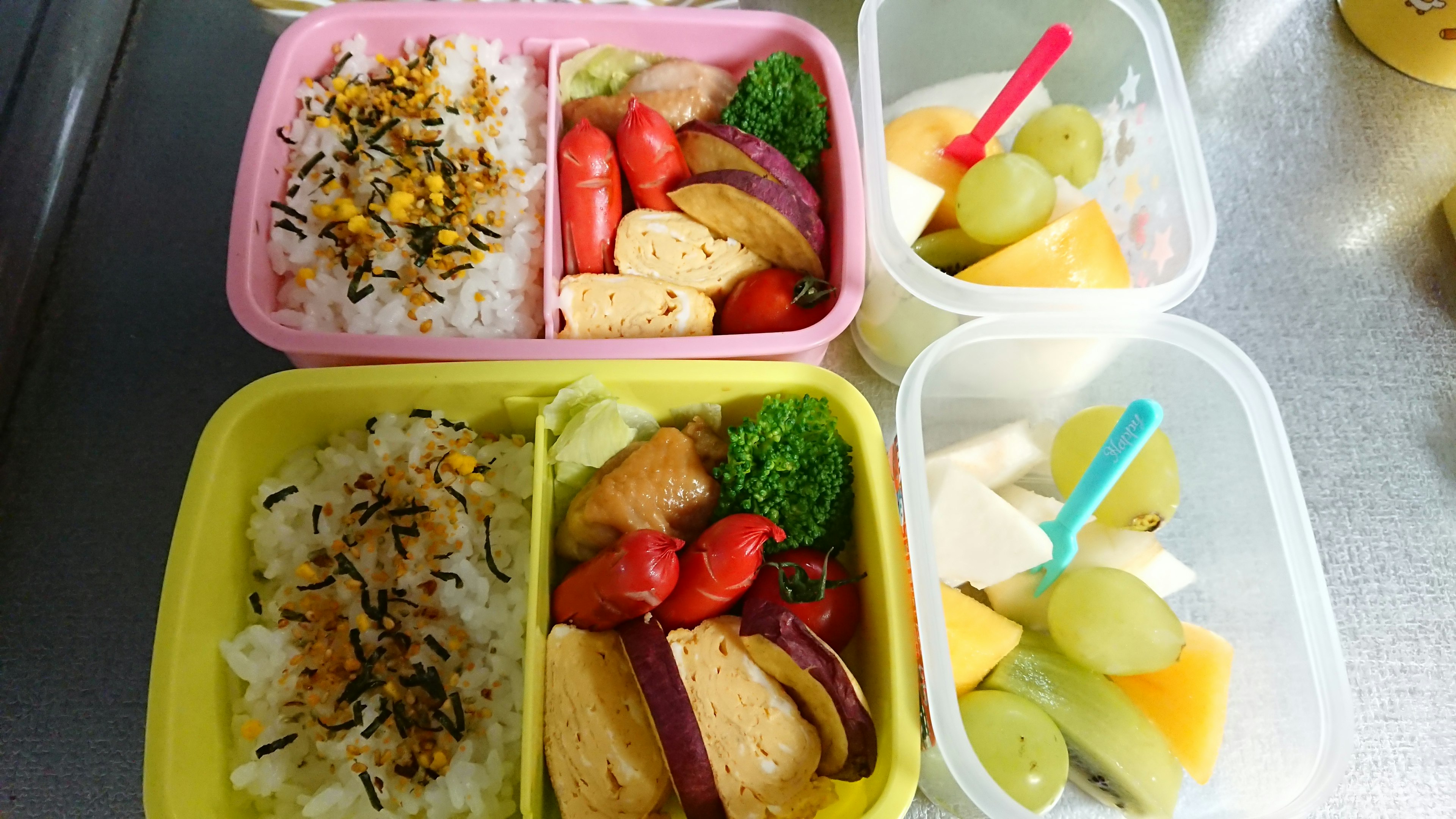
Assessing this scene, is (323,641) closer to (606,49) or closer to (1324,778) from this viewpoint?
(606,49)

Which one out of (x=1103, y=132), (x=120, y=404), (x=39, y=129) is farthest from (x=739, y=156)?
(x=39, y=129)

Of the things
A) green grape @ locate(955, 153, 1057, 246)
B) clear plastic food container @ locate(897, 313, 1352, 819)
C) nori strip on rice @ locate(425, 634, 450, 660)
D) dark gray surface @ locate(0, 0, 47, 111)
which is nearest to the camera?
clear plastic food container @ locate(897, 313, 1352, 819)

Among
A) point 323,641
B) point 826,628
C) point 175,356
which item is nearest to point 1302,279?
point 826,628

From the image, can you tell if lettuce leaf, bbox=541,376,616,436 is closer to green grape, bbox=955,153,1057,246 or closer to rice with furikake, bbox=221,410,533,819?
rice with furikake, bbox=221,410,533,819

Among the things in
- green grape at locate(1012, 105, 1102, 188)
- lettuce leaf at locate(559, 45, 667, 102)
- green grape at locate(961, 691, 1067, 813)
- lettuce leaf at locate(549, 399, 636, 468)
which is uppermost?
lettuce leaf at locate(559, 45, 667, 102)

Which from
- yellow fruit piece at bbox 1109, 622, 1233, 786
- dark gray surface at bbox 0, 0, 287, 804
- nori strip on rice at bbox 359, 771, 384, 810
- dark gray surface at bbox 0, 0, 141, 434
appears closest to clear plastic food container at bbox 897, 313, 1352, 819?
yellow fruit piece at bbox 1109, 622, 1233, 786

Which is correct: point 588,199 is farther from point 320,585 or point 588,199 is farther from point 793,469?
point 320,585

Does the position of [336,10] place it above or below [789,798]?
above
